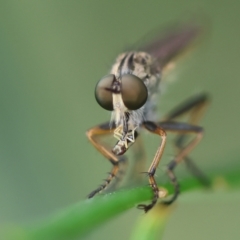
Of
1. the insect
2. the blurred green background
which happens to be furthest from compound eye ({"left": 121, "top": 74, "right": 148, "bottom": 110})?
the blurred green background

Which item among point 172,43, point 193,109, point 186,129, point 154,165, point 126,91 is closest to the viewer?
point 154,165

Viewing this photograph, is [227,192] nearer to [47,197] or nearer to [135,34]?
[47,197]

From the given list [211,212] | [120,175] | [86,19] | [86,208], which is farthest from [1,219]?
[86,19]

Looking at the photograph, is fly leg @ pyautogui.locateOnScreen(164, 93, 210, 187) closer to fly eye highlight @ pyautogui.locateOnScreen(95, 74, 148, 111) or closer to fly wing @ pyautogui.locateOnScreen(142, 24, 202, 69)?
fly wing @ pyautogui.locateOnScreen(142, 24, 202, 69)

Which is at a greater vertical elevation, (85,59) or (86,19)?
(86,19)

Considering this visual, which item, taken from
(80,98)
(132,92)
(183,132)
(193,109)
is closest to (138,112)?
(132,92)

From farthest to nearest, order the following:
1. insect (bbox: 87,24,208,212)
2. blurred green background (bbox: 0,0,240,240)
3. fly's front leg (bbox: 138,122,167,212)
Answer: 1. blurred green background (bbox: 0,0,240,240)
2. insect (bbox: 87,24,208,212)
3. fly's front leg (bbox: 138,122,167,212)

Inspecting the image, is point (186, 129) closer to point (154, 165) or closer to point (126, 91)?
point (126, 91)
